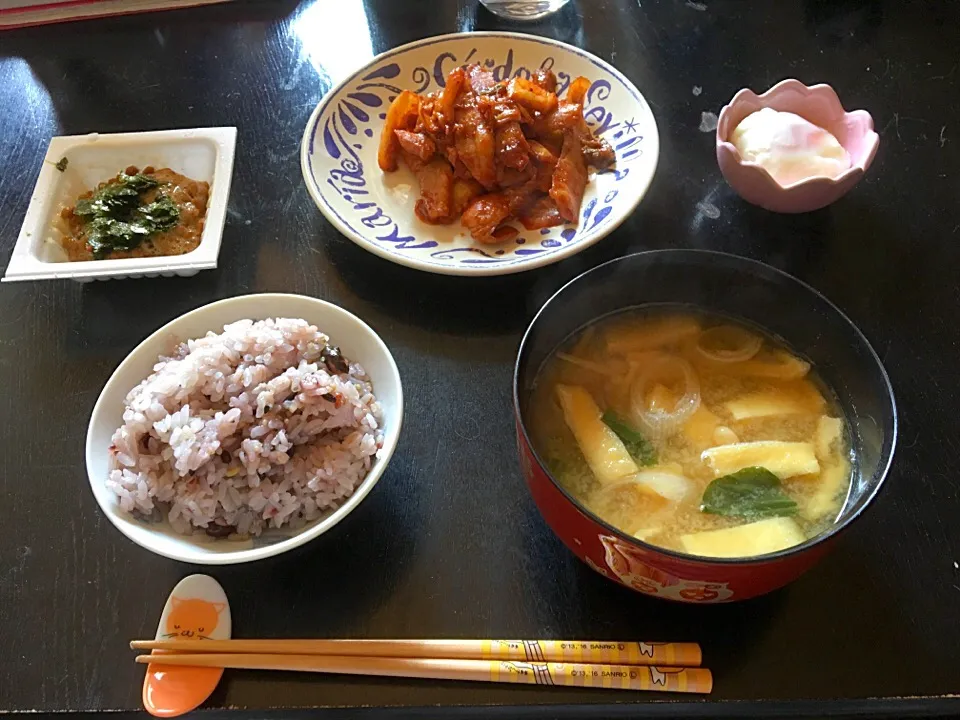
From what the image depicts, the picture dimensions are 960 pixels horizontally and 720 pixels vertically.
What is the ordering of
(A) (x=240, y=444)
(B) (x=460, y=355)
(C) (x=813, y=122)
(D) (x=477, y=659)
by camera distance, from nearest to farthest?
(D) (x=477, y=659) < (A) (x=240, y=444) < (B) (x=460, y=355) < (C) (x=813, y=122)

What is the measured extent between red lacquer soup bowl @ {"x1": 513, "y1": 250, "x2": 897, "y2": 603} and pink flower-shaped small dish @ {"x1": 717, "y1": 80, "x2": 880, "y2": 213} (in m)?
0.38

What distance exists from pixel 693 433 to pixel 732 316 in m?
0.18

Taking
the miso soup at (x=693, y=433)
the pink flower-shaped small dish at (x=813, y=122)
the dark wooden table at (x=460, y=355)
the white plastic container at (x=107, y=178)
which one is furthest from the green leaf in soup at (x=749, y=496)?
the white plastic container at (x=107, y=178)

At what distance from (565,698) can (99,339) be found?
0.95 metres

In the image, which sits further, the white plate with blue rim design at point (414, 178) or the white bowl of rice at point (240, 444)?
the white plate with blue rim design at point (414, 178)

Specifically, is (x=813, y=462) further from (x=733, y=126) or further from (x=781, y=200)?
(x=733, y=126)

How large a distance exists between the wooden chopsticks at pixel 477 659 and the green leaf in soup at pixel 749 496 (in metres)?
0.17

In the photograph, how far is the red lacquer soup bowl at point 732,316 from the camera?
76 centimetres

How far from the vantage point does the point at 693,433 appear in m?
0.97

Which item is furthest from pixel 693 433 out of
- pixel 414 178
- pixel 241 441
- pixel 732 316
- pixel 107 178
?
pixel 107 178

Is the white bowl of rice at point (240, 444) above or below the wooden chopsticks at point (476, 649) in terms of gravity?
above

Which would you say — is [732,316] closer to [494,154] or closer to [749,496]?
[749,496]

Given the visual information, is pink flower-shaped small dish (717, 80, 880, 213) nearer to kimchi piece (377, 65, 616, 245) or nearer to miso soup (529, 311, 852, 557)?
kimchi piece (377, 65, 616, 245)

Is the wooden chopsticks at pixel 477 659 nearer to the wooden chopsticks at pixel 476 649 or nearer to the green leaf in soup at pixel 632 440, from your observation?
the wooden chopsticks at pixel 476 649
